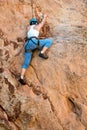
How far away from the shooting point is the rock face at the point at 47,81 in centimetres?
1296

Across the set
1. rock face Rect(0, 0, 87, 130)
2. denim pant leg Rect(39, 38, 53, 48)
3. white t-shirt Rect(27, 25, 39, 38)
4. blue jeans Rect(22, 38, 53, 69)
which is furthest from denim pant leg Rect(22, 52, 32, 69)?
white t-shirt Rect(27, 25, 39, 38)

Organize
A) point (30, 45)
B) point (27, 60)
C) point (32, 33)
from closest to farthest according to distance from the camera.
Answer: point (30, 45) → point (27, 60) → point (32, 33)

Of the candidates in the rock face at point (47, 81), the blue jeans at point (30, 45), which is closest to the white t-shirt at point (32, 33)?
the blue jeans at point (30, 45)

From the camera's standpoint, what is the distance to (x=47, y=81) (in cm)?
1334

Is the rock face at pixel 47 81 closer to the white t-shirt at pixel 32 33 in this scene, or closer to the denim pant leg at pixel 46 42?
the denim pant leg at pixel 46 42

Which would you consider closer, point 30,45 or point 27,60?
point 30,45


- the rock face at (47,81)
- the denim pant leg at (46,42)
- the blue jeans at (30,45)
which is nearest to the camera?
the rock face at (47,81)

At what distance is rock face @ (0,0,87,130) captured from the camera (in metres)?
13.0

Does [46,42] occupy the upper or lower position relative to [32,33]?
lower

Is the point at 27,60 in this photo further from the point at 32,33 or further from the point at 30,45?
the point at 32,33

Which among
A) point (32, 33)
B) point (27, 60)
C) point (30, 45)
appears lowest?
point (27, 60)

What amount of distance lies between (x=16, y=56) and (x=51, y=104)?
2205mm

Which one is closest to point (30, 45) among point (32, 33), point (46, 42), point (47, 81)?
point (32, 33)

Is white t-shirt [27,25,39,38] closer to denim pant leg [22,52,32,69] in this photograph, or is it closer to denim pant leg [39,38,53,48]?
denim pant leg [39,38,53,48]
